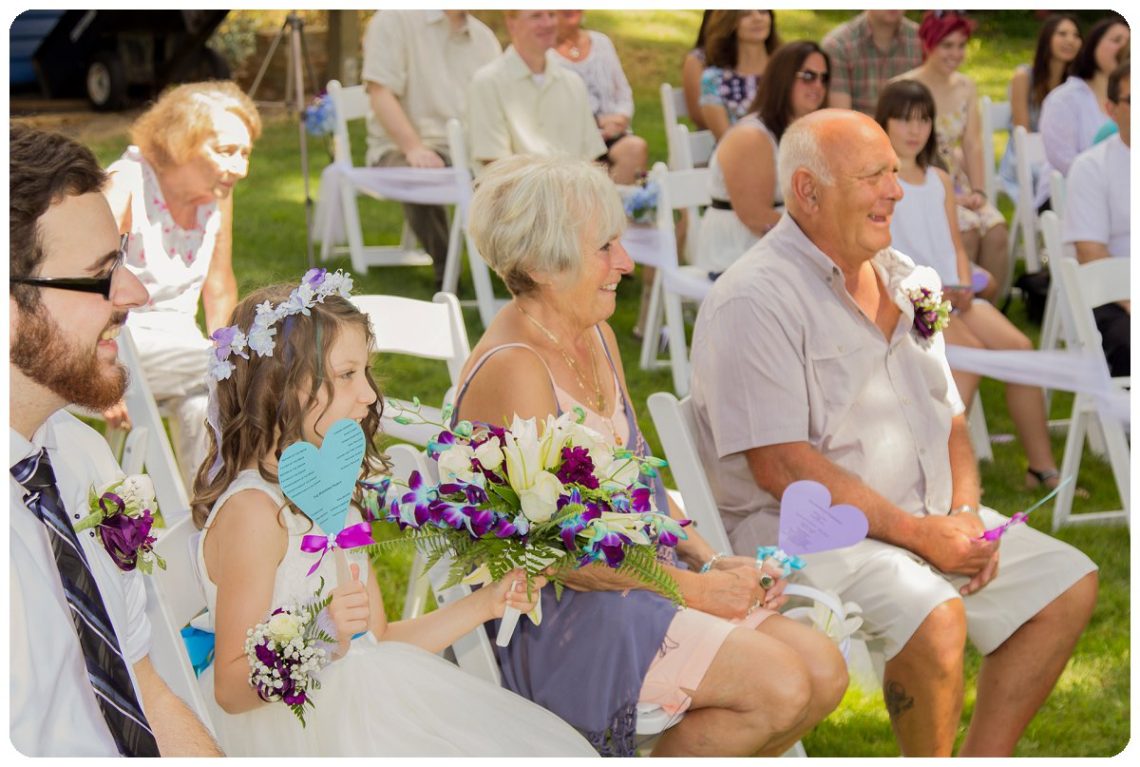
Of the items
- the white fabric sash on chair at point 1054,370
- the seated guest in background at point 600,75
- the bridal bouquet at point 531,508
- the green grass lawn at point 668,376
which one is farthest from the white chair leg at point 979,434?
the bridal bouquet at point 531,508

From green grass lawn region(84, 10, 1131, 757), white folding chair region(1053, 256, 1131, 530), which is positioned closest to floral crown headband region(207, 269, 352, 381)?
green grass lawn region(84, 10, 1131, 757)

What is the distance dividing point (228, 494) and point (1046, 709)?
7.75 ft

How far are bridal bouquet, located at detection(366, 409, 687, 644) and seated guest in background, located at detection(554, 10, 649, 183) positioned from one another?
17.8 feet

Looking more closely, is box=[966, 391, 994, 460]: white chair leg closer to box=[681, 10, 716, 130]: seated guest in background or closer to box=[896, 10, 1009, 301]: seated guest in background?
box=[896, 10, 1009, 301]: seated guest in background

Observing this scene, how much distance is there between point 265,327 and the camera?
2.48 m

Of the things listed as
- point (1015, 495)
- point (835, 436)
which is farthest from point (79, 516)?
point (1015, 495)

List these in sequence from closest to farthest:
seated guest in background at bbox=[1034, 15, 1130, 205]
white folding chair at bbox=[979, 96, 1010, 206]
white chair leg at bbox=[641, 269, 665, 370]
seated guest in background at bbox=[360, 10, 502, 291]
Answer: white chair leg at bbox=[641, 269, 665, 370]
seated guest in background at bbox=[1034, 15, 1130, 205]
seated guest in background at bbox=[360, 10, 502, 291]
white folding chair at bbox=[979, 96, 1010, 206]

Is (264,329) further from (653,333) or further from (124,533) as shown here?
(653,333)

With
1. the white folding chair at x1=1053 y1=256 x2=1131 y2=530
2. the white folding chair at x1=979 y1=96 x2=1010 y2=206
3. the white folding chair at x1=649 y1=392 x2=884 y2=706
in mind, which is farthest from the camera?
the white folding chair at x1=979 y1=96 x2=1010 y2=206

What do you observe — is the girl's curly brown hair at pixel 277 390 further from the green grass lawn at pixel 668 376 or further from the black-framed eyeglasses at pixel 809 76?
the black-framed eyeglasses at pixel 809 76

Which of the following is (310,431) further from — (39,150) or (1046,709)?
(1046,709)

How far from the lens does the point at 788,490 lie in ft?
9.78

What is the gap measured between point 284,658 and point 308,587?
194mm

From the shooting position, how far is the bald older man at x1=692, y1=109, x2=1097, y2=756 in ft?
10.4
